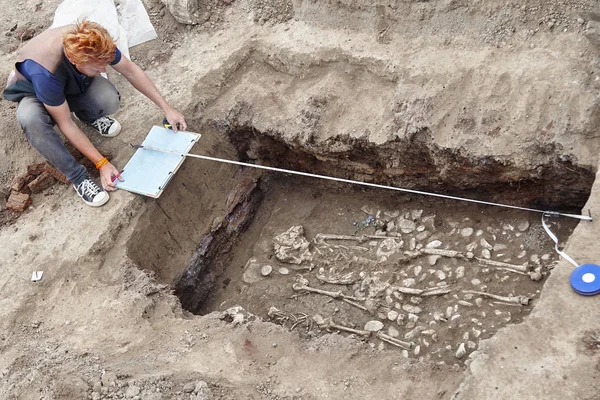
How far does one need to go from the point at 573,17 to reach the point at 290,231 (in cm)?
280

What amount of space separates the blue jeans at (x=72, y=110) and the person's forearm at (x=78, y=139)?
13 centimetres

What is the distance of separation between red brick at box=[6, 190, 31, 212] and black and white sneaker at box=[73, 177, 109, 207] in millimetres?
581

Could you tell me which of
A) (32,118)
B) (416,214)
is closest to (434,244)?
(416,214)

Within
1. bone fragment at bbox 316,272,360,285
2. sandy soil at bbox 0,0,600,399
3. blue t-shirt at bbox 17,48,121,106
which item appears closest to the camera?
sandy soil at bbox 0,0,600,399

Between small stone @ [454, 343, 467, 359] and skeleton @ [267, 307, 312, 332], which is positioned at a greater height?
small stone @ [454, 343, 467, 359]

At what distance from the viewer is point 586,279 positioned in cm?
322

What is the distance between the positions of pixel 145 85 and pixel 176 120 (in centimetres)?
38

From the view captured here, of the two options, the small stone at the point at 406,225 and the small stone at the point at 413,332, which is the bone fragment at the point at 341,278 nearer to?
the small stone at the point at 406,225

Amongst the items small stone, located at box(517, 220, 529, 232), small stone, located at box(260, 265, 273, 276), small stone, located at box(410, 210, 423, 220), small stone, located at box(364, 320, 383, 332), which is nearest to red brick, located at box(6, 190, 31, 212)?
small stone, located at box(260, 265, 273, 276)

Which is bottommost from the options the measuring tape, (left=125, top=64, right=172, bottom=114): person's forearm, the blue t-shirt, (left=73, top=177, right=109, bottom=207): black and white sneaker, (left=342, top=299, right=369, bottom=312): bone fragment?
(left=342, top=299, right=369, bottom=312): bone fragment

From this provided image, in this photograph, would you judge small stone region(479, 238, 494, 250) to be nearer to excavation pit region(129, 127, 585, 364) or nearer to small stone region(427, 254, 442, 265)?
excavation pit region(129, 127, 585, 364)

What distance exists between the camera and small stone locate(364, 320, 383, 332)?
4.28m

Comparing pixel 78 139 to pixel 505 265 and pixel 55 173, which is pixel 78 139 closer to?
pixel 55 173

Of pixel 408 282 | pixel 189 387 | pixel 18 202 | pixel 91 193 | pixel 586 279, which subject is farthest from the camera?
pixel 18 202
